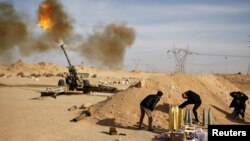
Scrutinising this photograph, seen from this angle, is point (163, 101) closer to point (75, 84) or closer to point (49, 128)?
point (49, 128)

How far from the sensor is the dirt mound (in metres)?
17.0

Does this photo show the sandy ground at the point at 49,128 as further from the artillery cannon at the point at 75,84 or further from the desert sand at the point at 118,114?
the artillery cannon at the point at 75,84

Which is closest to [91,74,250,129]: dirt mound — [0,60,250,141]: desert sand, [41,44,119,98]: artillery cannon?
[0,60,250,141]: desert sand

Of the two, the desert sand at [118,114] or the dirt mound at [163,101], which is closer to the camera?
the desert sand at [118,114]

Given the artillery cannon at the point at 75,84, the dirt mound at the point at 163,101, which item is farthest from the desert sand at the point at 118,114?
the artillery cannon at the point at 75,84

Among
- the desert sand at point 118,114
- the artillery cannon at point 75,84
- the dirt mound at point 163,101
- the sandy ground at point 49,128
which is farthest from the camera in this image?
the artillery cannon at point 75,84

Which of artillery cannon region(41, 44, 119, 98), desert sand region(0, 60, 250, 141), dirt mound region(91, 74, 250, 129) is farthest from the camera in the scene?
artillery cannon region(41, 44, 119, 98)

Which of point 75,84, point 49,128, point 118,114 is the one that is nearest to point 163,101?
point 118,114

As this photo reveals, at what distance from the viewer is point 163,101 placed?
17.9 meters

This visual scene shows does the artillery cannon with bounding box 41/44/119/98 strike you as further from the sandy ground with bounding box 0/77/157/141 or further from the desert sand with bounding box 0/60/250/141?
the sandy ground with bounding box 0/77/157/141

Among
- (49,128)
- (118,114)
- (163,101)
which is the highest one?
(163,101)

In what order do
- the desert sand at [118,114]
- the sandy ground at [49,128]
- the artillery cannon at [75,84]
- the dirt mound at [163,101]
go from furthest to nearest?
the artillery cannon at [75,84], the dirt mound at [163,101], the desert sand at [118,114], the sandy ground at [49,128]

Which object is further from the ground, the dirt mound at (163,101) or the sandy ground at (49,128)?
the dirt mound at (163,101)

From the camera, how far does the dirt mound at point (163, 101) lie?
17000mm
